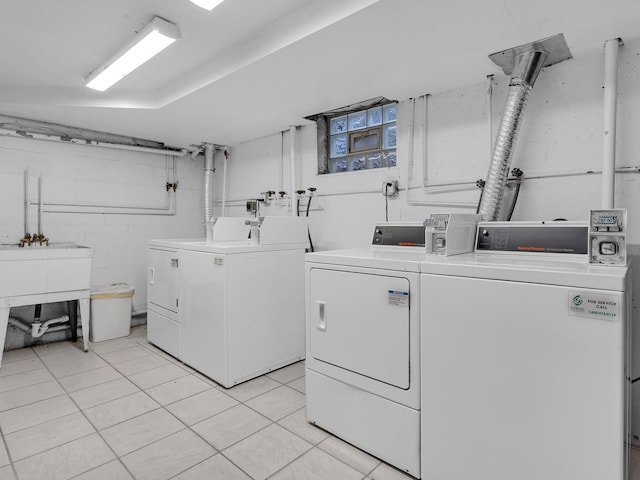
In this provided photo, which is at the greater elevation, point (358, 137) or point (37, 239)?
point (358, 137)

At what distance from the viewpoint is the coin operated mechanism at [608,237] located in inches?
57.0

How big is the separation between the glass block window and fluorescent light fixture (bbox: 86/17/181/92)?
5.23 feet

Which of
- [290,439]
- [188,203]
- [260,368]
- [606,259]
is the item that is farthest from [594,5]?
[188,203]

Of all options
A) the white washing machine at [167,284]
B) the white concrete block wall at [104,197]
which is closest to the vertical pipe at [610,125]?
the white washing machine at [167,284]

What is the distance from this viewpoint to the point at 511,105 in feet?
7.16

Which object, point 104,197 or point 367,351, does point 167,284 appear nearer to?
point 104,197

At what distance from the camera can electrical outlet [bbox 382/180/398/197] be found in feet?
9.70

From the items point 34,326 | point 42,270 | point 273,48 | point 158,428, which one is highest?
point 273,48

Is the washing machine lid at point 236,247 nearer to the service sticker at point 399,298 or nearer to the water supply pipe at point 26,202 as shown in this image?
the service sticker at point 399,298

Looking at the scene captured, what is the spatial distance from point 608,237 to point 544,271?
0.42m

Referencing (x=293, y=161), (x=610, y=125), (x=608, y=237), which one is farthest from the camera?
(x=293, y=161)

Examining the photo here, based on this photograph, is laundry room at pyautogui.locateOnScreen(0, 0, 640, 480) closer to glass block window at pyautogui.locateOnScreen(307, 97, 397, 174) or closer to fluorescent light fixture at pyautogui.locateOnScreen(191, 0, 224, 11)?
glass block window at pyautogui.locateOnScreen(307, 97, 397, 174)

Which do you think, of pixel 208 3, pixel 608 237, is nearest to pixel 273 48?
pixel 208 3

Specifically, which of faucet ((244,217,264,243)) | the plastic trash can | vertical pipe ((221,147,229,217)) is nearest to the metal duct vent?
faucet ((244,217,264,243))
